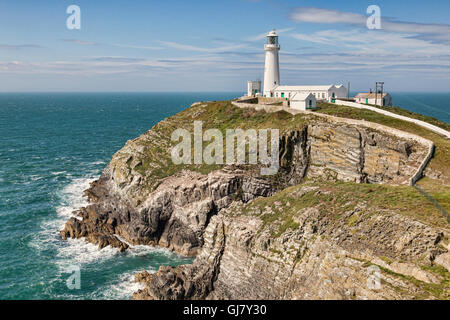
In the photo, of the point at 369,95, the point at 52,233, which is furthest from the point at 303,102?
the point at 52,233

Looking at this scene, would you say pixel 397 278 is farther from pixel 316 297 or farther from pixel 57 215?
pixel 57 215

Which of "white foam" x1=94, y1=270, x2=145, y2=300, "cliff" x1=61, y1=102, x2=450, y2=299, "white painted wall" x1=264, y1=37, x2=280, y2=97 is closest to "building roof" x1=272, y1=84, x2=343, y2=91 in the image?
"white painted wall" x1=264, y1=37, x2=280, y2=97

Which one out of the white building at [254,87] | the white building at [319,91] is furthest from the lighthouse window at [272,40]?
the white building at [254,87]

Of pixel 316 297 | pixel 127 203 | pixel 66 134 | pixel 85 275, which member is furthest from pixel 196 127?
pixel 66 134

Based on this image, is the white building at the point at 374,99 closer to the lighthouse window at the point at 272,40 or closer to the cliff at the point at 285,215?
the lighthouse window at the point at 272,40

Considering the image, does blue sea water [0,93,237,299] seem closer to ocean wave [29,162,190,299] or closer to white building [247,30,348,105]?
ocean wave [29,162,190,299]

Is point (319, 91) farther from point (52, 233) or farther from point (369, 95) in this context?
point (52, 233)

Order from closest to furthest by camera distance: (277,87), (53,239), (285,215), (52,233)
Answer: (285,215), (53,239), (52,233), (277,87)
